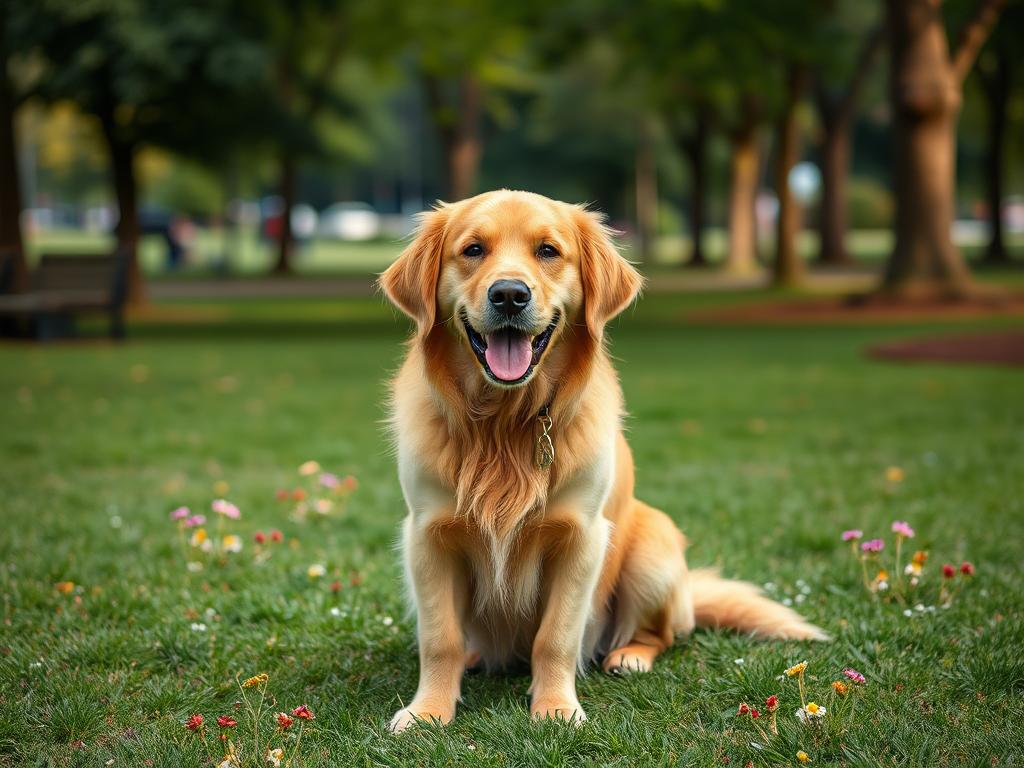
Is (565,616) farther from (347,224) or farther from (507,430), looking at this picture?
(347,224)

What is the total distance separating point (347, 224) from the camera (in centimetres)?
8306

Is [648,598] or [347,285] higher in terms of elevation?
[347,285]

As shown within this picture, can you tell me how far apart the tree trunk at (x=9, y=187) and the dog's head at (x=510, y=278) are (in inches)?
632

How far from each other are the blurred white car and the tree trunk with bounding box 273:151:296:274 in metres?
36.1

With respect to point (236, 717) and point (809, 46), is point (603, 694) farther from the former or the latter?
point (809, 46)

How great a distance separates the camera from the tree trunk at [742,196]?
32938mm

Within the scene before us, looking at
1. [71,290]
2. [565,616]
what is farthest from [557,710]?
[71,290]

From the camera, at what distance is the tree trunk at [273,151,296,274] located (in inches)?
1389

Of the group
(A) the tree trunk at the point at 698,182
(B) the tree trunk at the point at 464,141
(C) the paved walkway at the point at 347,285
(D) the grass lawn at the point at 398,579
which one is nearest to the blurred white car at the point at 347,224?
(A) the tree trunk at the point at 698,182

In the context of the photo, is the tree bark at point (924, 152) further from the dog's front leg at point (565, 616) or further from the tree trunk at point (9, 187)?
the dog's front leg at point (565, 616)

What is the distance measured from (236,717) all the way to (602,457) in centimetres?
150

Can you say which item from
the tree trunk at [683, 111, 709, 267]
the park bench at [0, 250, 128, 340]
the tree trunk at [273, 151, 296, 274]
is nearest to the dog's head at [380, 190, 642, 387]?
the park bench at [0, 250, 128, 340]

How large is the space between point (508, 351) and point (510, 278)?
0.83ft

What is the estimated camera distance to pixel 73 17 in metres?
16.7
